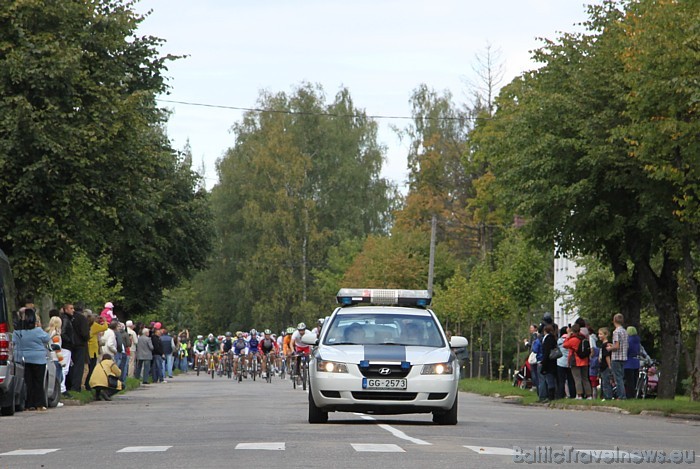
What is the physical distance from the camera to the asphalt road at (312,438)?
45.5ft

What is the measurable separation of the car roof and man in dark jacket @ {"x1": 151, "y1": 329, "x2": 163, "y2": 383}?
2696 cm

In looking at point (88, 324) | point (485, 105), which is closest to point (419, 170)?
point (485, 105)

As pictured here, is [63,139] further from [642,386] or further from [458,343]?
[642,386]

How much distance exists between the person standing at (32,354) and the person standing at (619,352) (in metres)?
11.6

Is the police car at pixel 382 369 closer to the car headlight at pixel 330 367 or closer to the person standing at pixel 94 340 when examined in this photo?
the car headlight at pixel 330 367

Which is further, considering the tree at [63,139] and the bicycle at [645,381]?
the bicycle at [645,381]

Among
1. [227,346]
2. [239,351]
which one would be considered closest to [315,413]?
[239,351]

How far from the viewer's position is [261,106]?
9962cm

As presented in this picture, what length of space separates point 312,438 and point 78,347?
16455 millimetres

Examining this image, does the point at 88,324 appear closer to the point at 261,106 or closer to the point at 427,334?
the point at 427,334

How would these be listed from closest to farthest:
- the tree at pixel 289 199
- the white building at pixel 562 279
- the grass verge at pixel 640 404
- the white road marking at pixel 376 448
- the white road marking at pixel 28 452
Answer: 1. the white road marking at pixel 376 448
2. the white road marking at pixel 28 452
3. the grass verge at pixel 640 404
4. the white building at pixel 562 279
5. the tree at pixel 289 199

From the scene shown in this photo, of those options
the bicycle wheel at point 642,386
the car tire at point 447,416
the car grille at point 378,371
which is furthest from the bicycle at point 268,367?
the car grille at point 378,371

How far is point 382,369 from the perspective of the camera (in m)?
20.6

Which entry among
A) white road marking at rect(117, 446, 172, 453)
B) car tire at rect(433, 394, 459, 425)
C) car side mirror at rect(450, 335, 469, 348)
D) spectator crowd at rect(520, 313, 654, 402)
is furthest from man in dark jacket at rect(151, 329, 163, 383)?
white road marking at rect(117, 446, 172, 453)
